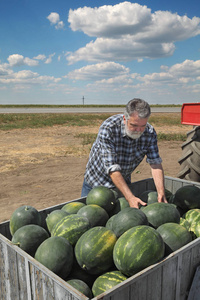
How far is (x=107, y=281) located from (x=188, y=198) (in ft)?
4.83

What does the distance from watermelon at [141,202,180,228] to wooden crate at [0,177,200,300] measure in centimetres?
37

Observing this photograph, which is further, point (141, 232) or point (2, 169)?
point (2, 169)

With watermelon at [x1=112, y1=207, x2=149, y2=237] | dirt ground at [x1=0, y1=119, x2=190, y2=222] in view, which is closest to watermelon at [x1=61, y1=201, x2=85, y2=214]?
watermelon at [x1=112, y1=207, x2=149, y2=237]

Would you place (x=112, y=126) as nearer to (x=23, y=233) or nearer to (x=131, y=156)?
(x=131, y=156)

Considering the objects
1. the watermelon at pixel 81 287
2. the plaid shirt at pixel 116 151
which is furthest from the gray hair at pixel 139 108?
the watermelon at pixel 81 287

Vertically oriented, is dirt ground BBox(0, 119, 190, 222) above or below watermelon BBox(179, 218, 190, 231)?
below

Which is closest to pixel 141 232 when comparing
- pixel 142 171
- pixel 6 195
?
pixel 6 195

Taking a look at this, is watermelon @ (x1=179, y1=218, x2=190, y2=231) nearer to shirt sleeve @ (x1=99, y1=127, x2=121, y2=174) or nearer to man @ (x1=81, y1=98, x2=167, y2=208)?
man @ (x1=81, y1=98, x2=167, y2=208)

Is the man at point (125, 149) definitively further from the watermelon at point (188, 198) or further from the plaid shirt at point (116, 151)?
the watermelon at point (188, 198)

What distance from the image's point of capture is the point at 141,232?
208 cm

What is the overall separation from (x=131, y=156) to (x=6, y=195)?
462 cm

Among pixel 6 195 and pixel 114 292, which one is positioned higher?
pixel 114 292

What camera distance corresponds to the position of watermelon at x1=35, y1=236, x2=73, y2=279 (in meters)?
2.02

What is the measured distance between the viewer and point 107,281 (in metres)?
1.96
